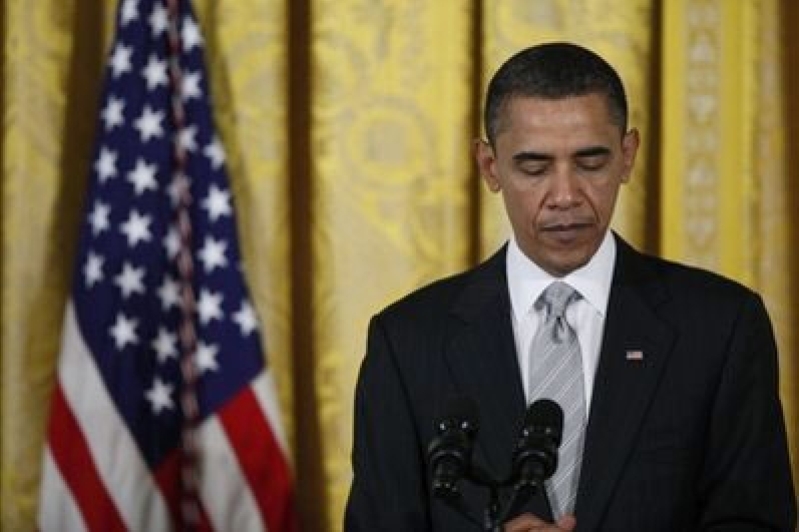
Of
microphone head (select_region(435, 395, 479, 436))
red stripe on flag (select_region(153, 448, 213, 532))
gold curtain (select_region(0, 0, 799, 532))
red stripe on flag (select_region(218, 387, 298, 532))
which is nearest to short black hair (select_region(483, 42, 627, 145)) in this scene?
microphone head (select_region(435, 395, 479, 436))

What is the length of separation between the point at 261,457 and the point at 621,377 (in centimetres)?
150

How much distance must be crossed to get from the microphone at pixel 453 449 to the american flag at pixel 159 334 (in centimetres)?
170

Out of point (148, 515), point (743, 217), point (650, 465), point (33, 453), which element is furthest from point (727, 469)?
point (33, 453)

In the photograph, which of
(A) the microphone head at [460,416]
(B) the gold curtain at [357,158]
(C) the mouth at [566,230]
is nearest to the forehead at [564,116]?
(C) the mouth at [566,230]

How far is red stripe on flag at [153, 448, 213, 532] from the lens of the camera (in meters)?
3.24

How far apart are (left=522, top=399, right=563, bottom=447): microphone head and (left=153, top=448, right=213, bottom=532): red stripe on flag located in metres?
1.80

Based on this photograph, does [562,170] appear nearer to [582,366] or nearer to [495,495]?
[582,366]

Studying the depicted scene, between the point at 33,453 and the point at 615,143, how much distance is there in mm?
1872

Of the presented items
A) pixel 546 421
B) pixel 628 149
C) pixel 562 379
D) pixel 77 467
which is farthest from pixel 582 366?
pixel 77 467

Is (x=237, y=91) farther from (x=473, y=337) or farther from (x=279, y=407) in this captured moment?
(x=473, y=337)

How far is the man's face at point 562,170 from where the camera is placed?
189 centimetres

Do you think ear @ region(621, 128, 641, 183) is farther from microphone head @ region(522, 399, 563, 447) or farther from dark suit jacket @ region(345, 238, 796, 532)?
microphone head @ region(522, 399, 563, 447)

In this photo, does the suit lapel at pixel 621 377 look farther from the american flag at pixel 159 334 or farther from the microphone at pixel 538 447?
the american flag at pixel 159 334

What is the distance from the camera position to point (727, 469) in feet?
6.07
